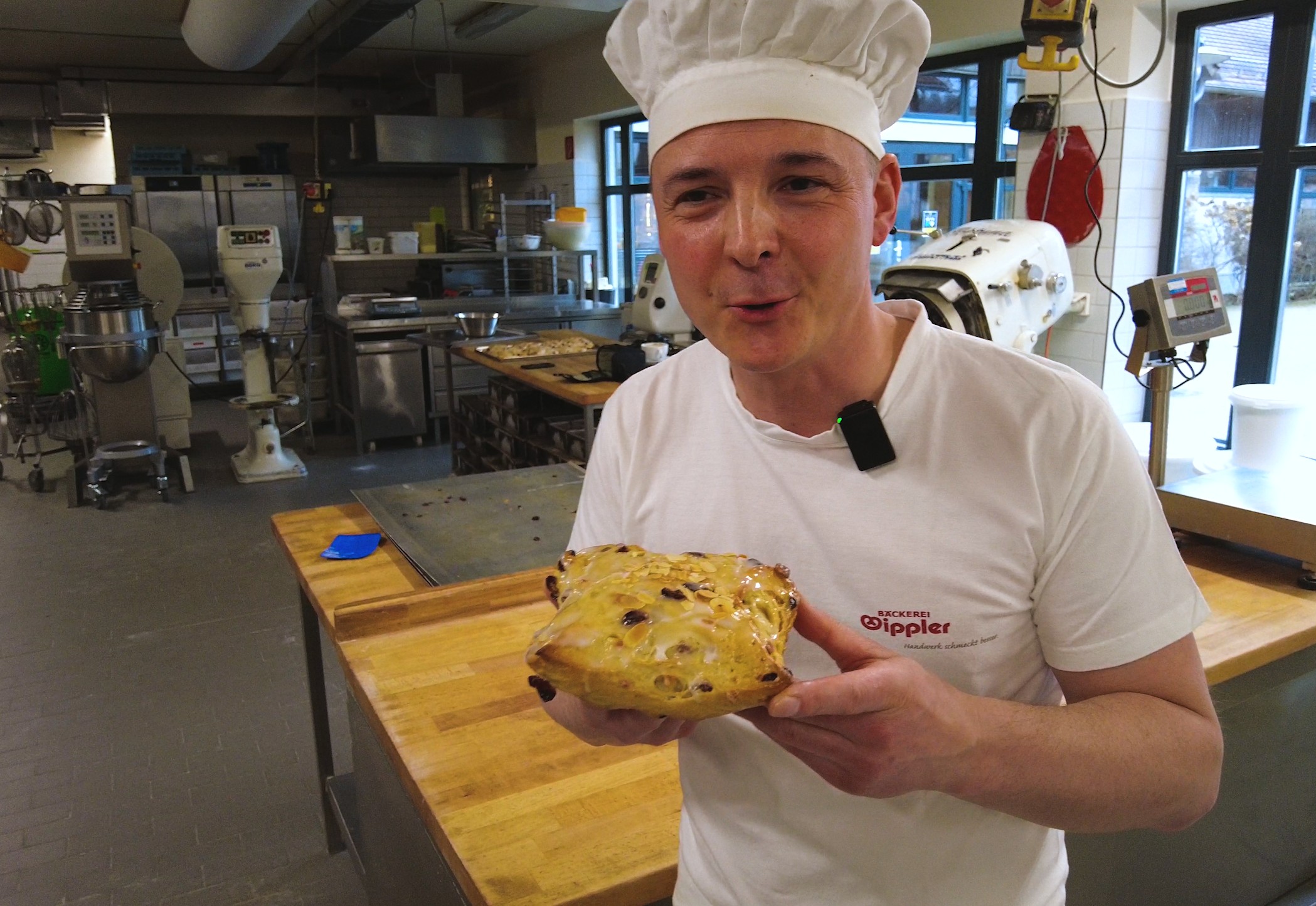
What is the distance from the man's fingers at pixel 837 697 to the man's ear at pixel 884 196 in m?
0.47

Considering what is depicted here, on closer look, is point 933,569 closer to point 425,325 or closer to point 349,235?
point 425,325

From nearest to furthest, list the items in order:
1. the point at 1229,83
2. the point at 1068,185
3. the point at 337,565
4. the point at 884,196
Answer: the point at 884,196, the point at 337,565, the point at 1229,83, the point at 1068,185

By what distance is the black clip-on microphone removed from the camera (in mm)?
931

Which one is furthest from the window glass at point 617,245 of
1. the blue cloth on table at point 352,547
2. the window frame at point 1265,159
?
the blue cloth on table at point 352,547

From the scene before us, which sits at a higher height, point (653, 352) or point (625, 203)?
point (625, 203)

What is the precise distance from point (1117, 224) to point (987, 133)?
3.48 feet

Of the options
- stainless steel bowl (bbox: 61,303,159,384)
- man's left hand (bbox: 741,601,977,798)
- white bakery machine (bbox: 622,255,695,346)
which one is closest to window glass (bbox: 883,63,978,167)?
white bakery machine (bbox: 622,255,695,346)

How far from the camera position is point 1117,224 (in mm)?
3980

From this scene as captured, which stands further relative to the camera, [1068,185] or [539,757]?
[1068,185]

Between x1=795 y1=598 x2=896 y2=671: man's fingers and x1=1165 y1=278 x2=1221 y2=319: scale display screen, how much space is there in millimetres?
1688

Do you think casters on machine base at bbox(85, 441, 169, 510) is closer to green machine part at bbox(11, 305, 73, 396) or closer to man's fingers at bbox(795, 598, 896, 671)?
green machine part at bbox(11, 305, 73, 396)

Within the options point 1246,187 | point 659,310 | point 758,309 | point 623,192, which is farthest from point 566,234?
point 758,309

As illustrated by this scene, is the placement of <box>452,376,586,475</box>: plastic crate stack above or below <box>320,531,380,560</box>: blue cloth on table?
below

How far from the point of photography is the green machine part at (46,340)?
6492 millimetres
